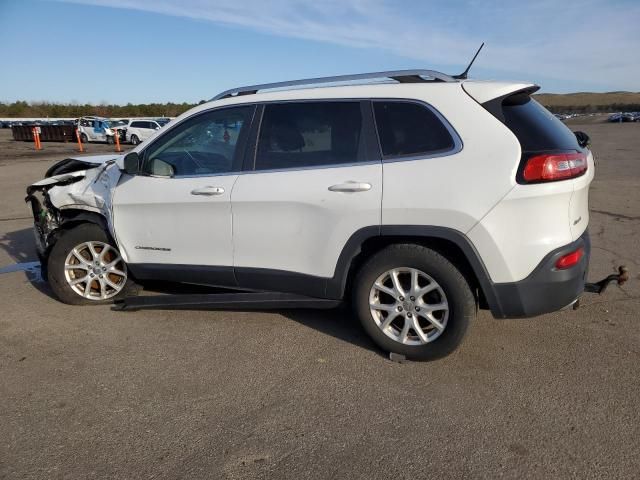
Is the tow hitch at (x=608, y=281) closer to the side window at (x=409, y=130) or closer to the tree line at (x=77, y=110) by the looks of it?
the side window at (x=409, y=130)

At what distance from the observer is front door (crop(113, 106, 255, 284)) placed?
376cm

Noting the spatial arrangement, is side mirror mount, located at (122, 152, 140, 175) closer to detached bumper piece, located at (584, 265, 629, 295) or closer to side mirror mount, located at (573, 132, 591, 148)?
side mirror mount, located at (573, 132, 591, 148)

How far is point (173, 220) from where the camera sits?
3936mm

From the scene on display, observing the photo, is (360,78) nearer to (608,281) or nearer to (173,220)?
(173,220)

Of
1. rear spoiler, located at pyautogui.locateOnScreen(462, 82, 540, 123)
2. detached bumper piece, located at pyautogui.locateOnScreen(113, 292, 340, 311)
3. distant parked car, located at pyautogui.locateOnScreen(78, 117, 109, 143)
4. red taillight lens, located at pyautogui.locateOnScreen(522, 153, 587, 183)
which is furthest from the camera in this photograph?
distant parked car, located at pyautogui.locateOnScreen(78, 117, 109, 143)

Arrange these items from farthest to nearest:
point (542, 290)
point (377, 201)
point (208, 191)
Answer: point (208, 191)
point (377, 201)
point (542, 290)

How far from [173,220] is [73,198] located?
1.16m

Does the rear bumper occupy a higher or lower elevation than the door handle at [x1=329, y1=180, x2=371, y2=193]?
lower

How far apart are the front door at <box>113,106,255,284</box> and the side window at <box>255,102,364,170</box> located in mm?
210

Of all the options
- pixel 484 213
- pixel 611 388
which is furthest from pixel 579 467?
pixel 484 213

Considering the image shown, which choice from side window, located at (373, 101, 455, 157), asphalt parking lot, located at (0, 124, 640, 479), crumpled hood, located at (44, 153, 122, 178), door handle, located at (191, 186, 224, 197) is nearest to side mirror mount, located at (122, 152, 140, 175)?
door handle, located at (191, 186, 224, 197)

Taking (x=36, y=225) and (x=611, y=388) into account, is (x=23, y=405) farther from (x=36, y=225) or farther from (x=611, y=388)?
(x=611, y=388)

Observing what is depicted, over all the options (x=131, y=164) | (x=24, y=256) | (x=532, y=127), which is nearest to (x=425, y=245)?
(x=532, y=127)

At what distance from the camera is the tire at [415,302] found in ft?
10.4
